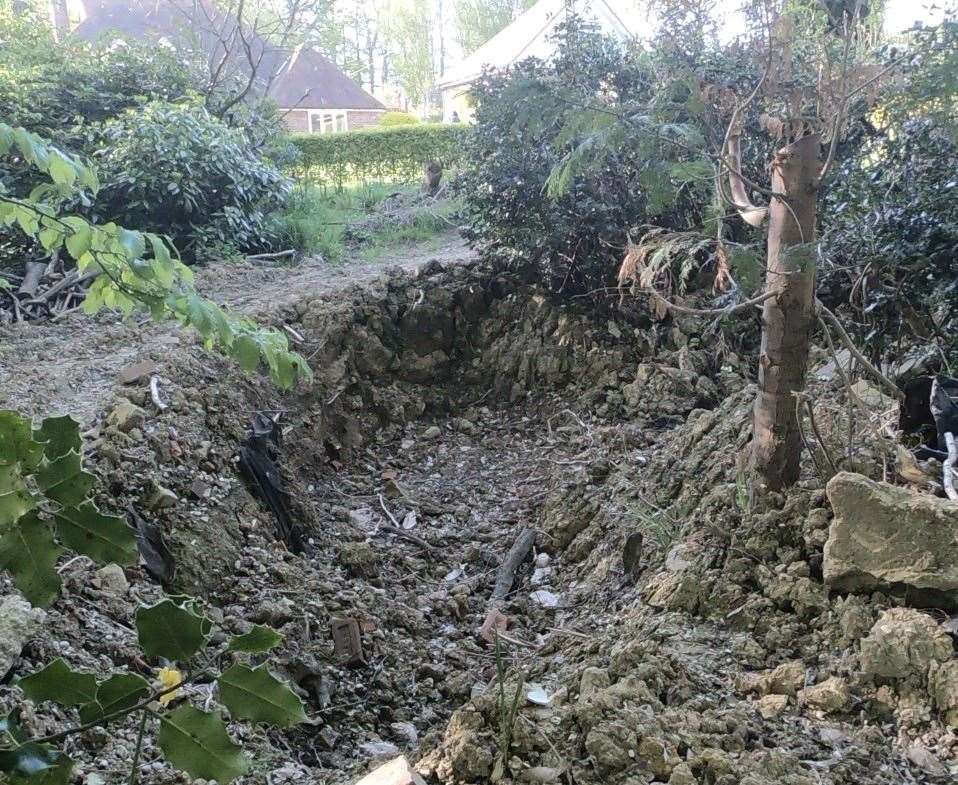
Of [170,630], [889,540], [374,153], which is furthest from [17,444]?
[374,153]

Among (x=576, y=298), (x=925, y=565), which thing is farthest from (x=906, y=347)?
(x=576, y=298)

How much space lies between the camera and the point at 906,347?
13.1 ft

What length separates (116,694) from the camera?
711mm

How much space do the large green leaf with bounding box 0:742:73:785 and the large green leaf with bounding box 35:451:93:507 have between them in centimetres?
21

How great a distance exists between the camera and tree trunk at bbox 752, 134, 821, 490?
2598mm

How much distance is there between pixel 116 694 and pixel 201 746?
0.09m

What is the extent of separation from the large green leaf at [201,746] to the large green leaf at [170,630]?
0.05 metres

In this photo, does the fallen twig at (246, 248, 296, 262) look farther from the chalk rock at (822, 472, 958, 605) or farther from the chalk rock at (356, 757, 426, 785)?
the chalk rock at (356, 757, 426, 785)

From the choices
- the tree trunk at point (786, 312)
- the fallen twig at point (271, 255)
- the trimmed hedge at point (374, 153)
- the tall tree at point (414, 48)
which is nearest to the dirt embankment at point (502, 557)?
the tree trunk at point (786, 312)

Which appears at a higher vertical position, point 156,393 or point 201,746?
point 201,746

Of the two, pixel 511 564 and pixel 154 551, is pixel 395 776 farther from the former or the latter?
pixel 511 564

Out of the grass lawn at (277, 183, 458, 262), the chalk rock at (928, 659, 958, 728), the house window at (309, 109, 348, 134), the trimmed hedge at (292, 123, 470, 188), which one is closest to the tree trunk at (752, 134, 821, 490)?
the chalk rock at (928, 659, 958, 728)

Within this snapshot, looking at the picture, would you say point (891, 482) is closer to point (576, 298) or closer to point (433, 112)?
point (576, 298)

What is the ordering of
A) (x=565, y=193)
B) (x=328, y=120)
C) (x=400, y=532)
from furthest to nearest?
(x=328, y=120) → (x=565, y=193) → (x=400, y=532)
